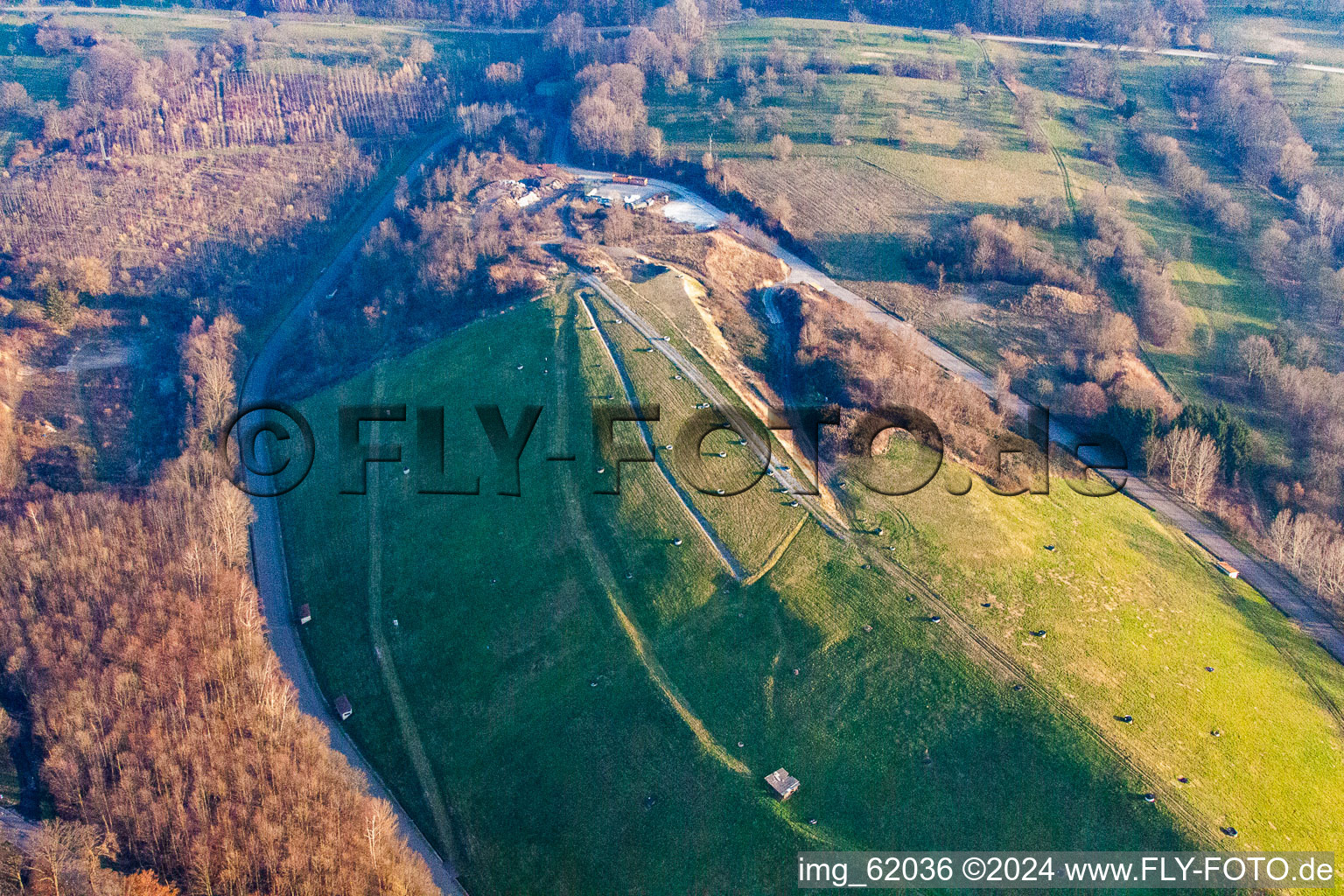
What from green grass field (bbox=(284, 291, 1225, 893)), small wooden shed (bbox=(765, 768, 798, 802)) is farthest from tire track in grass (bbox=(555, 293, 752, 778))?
small wooden shed (bbox=(765, 768, 798, 802))

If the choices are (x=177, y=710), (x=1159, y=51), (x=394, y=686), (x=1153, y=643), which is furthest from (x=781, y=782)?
(x=1159, y=51)

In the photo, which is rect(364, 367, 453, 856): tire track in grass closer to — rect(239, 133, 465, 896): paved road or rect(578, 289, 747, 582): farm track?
rect(239, 133, 465, 896): paved road

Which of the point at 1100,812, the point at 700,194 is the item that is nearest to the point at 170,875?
the point at 1100,812

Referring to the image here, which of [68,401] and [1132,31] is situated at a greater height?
[1132,31]

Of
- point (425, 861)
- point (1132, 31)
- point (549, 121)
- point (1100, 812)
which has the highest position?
point (1132, 31)

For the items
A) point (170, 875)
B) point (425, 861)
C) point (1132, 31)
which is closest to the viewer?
point (170, 875)

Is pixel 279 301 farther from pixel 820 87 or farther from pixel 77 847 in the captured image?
pixel 820 87
